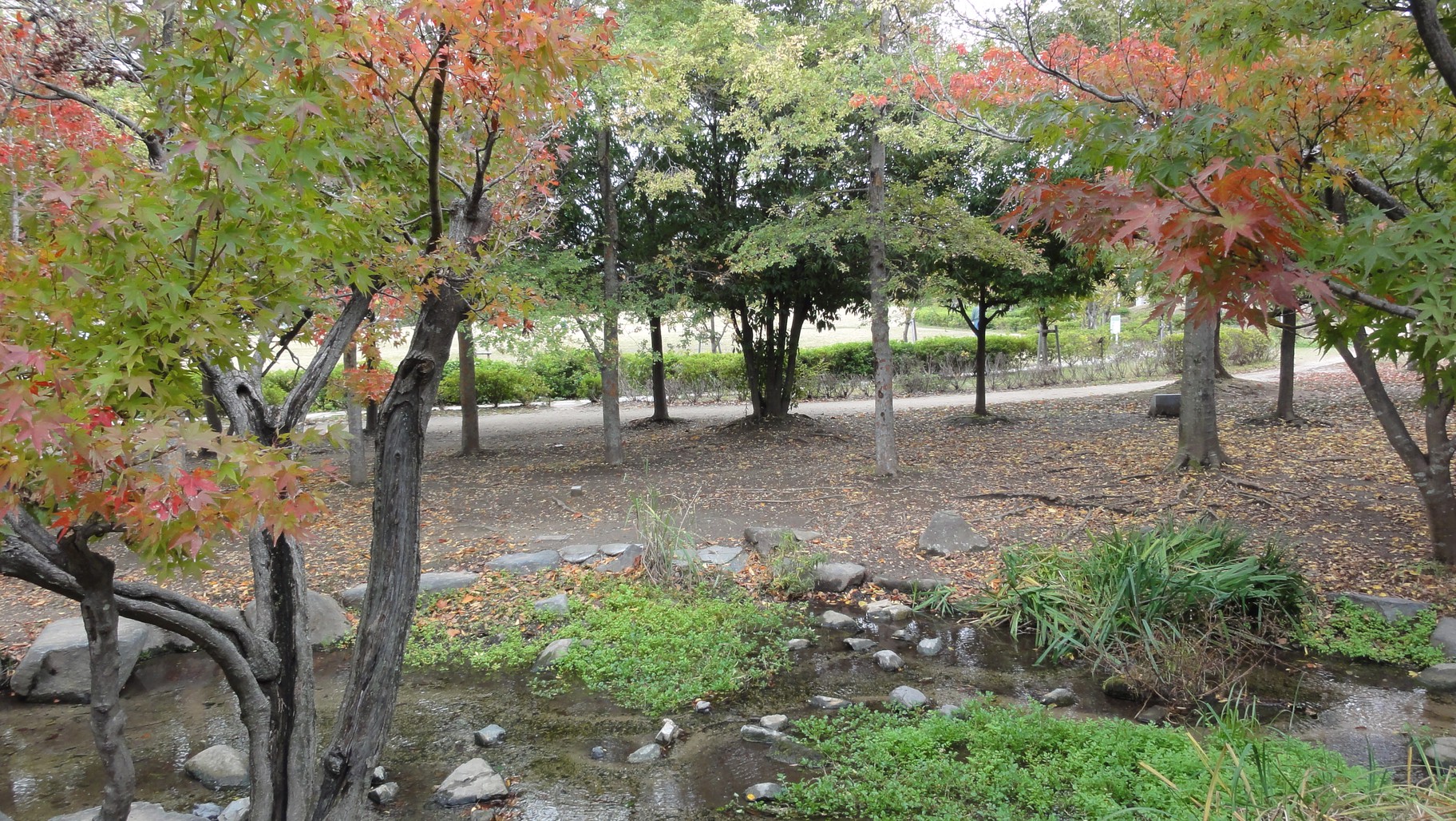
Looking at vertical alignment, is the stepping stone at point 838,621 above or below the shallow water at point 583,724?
above

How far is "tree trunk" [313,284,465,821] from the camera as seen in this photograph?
2.62 m

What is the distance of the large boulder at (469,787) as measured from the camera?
140 inches

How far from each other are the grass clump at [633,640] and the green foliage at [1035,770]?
2.84ft

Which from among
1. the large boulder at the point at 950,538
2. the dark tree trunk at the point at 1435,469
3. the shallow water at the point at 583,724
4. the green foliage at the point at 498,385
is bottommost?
the shallow water at the point at 583,724

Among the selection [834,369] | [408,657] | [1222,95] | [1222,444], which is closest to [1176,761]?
[1222,95]

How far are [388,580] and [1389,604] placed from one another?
5948mm

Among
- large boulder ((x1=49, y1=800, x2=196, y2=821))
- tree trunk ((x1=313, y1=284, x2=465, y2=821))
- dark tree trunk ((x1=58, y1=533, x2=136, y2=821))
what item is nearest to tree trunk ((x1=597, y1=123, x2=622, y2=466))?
large boulder ((x1=49, y1=800, x2=196, y2=821))

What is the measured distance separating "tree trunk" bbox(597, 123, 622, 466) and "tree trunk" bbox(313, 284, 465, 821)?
694cm

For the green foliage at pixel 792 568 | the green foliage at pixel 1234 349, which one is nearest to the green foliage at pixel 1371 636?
the green foliage at pixel 792 568

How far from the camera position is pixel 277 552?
2.79 m

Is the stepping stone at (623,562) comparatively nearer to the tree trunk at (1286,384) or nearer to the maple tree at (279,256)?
the maple tree at (279,256)

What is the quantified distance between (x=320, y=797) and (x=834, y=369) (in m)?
17.5

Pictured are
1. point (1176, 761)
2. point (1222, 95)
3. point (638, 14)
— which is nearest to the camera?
point (1176, 761)

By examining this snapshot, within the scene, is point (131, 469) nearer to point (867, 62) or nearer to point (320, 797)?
point (320, 797)
